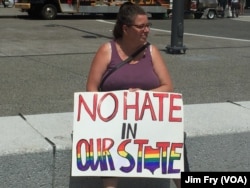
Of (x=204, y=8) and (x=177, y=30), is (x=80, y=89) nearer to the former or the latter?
(x=177, y=30)

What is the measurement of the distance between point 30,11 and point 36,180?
23.1 m

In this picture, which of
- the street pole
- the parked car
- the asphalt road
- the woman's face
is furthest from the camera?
the parked car

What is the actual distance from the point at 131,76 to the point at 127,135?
0.45 metres

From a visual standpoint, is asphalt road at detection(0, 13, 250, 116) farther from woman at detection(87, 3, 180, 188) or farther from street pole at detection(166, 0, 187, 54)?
woman at detection(87, 3, 180, 188)

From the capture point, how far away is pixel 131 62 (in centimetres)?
374

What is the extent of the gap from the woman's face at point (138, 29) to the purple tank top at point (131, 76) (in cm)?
15

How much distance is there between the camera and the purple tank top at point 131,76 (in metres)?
3.68

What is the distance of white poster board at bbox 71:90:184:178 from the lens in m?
3.43

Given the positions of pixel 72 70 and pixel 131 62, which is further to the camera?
pixel 72 70

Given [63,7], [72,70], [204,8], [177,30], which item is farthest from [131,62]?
[204,8]

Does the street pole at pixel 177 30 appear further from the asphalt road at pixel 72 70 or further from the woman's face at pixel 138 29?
the woman's face at pixel 138 29

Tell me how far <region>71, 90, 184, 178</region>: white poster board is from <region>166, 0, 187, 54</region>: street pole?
8.59 meters

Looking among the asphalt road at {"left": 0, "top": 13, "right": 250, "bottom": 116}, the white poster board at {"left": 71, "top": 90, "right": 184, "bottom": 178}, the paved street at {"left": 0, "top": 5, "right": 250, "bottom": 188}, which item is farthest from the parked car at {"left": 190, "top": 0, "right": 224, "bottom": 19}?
the white poster board at {"left": 71, "top": 90, "right": 184, "bottom": 178}

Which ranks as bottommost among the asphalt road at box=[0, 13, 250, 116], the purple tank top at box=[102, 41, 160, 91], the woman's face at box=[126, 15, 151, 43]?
the asphalt road at box=[0, 13, 250, 116]
